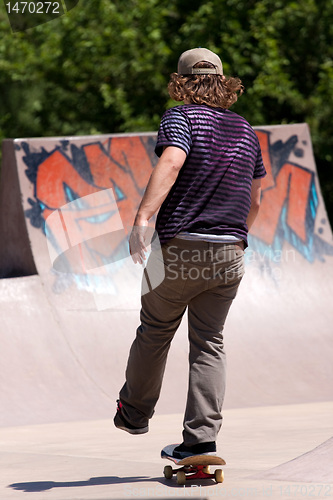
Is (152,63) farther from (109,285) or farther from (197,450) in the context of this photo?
(197,450)

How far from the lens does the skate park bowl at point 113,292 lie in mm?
5652

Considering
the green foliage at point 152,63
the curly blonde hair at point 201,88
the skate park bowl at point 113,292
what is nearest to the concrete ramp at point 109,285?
the skate park bowl at point 113,292

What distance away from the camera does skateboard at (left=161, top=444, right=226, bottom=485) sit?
10.2 ft

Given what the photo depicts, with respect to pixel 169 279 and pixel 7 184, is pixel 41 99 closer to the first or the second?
pixel 7 184

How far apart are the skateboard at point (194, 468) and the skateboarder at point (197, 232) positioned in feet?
0.13

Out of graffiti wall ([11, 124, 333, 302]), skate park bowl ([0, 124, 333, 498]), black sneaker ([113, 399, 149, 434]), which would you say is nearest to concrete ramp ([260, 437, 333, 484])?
black sneaker ([113, 399, 149, 434])

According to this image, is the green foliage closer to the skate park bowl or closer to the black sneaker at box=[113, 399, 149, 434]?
the skate park bowl

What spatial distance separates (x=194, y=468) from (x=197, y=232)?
964 mm

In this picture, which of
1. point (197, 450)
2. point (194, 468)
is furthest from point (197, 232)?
point (194, 468)

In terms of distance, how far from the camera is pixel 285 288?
24.8 feet

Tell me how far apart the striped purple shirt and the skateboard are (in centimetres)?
86

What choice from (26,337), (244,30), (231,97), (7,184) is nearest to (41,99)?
(244,30)

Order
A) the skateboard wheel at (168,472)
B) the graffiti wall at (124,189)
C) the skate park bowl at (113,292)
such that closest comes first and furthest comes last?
the skateboard wheel at (168,472) → the skate park bowl at (113,292) → the graffiti wall at (124,189)

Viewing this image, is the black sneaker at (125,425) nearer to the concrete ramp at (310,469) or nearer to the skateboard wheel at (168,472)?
the skateboard wheel at (168,472)
